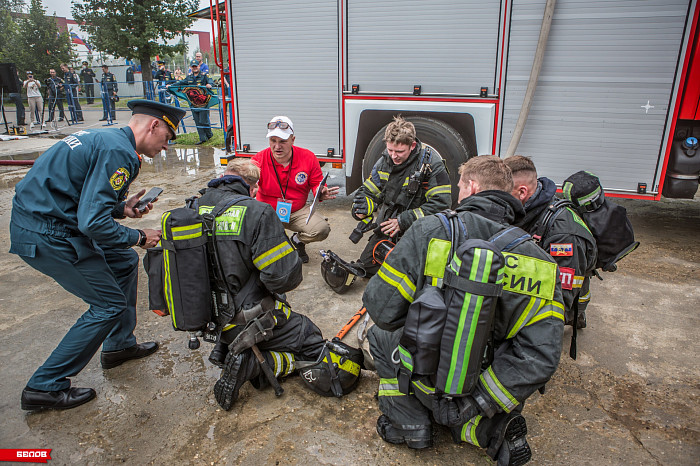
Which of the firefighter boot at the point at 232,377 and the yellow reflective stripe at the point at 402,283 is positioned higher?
the yellow reflective stripe at the point at 402,283

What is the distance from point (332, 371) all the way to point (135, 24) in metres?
22.2

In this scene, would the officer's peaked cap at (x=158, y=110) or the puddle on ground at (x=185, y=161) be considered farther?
the puddle on ground at (x=185, y=161)

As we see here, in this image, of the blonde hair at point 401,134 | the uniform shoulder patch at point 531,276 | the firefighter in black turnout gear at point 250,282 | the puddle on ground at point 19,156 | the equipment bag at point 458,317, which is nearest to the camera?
the equipment bag at point 458,317

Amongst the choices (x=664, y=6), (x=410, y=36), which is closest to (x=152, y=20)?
(x=410, y=36)

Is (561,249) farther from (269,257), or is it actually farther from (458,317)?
(269,257)

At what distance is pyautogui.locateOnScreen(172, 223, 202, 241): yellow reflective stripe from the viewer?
232 centimetres

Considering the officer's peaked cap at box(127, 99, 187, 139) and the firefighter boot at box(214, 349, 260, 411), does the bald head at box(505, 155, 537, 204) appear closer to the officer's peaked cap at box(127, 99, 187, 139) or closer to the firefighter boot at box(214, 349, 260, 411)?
the firefighter boot at box(214, 349, 260, 411)

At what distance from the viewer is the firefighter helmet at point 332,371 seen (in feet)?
8.55

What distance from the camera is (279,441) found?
7.66ft

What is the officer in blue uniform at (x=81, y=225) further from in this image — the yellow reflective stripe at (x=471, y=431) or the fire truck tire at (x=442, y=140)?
the fire truck tire at (x=442, y=140)

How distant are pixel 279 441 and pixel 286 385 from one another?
0.48m

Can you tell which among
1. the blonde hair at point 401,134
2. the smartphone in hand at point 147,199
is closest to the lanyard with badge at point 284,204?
the blonde hair at point 401,134

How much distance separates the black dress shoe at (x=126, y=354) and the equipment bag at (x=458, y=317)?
2.09 meters

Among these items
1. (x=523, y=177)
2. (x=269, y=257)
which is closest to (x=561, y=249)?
(x=523, y=177)
